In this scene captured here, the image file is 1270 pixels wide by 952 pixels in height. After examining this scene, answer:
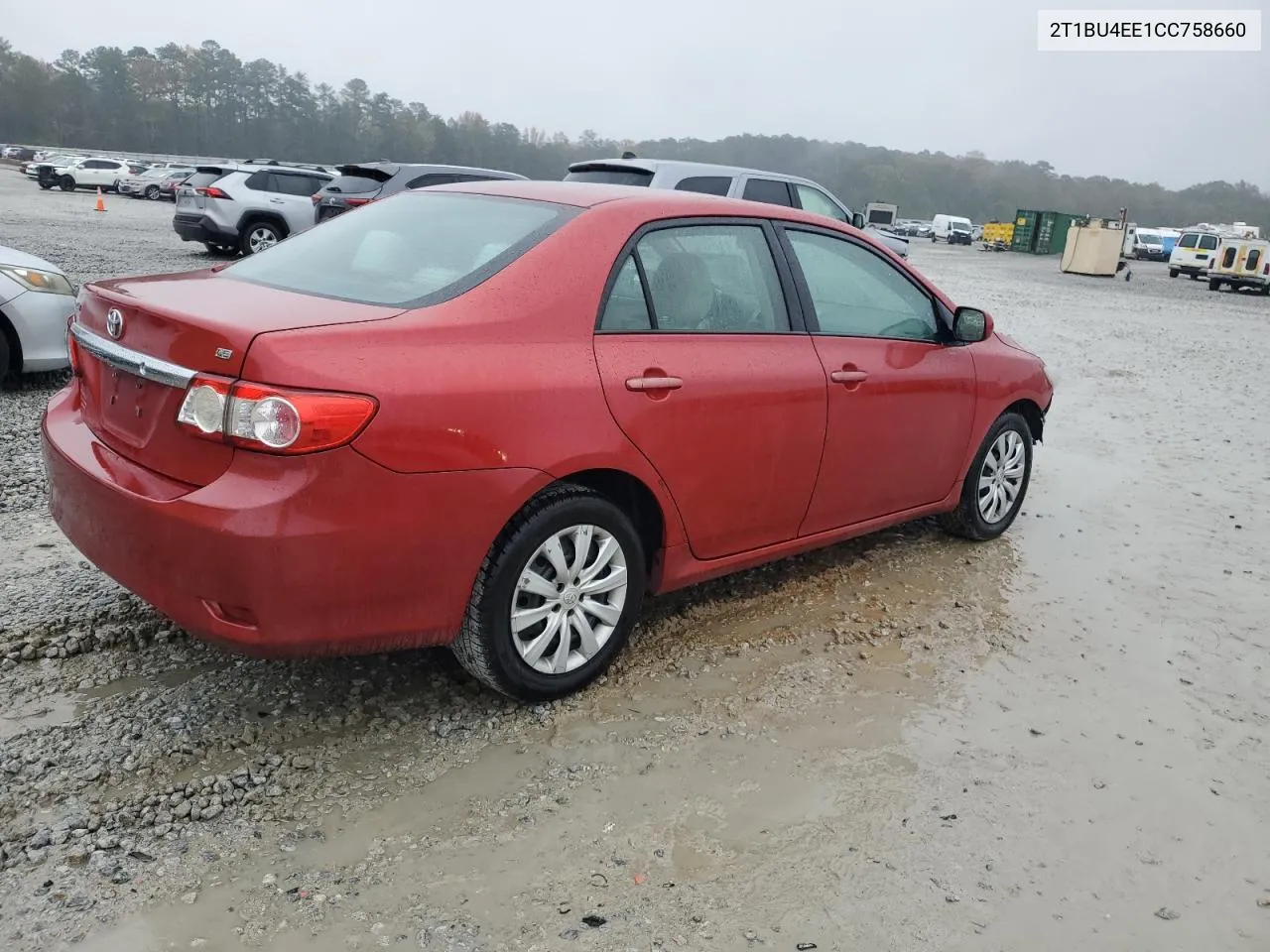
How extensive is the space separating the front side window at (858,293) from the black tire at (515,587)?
1.36 metres

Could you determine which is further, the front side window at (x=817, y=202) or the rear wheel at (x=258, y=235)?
the rear wheel at (x=258, y=235)

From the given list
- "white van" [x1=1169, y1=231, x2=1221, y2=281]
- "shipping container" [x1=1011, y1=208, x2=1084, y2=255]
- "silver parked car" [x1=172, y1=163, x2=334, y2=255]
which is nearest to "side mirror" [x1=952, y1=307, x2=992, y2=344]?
"silver parked car" [x1=172, y1=163, x2=334, y2=255]

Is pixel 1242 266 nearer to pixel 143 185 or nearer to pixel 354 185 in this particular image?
pixel 354 185

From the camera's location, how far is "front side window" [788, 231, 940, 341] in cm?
388

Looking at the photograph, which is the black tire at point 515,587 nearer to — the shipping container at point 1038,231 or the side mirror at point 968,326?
the side mirror at point 968,326

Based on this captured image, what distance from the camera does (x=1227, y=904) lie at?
2.51 m

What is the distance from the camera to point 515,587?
2881mm

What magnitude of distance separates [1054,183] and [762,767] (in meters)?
160

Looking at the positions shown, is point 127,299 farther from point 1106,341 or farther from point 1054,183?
point 1054,183

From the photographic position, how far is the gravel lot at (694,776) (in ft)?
7.55

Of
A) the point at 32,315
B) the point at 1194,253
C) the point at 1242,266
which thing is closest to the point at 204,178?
the point at 32,315

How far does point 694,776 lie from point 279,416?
1531 millimetres

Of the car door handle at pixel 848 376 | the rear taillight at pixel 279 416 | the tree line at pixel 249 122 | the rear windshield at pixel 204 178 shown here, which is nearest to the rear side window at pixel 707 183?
the car door handle at pixel 848 376

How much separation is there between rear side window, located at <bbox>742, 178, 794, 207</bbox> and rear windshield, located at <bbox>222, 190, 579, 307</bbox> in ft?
22.5
